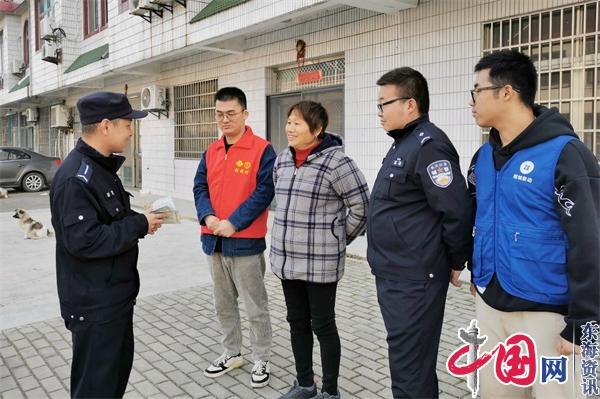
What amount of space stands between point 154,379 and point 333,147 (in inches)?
79.6

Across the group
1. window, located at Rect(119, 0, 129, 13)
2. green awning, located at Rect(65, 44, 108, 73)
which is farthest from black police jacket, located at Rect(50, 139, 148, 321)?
green awning, located at Rect(65, 44, 108, 73)

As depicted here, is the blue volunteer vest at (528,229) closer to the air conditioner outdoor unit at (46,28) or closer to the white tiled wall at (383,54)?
the white tiled wall at (383,54)

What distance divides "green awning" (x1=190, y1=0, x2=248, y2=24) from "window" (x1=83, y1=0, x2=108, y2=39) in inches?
300

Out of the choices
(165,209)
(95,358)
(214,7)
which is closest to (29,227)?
(214,7)

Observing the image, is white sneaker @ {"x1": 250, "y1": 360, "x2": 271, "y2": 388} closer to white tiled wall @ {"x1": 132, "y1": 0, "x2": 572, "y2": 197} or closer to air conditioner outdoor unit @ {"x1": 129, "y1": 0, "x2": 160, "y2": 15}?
white tiled wall @ {"x1": 132, "y1": 0, "x2": 572, "y2": 197}

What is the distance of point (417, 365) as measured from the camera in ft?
7.68

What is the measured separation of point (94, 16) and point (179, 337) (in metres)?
15.1

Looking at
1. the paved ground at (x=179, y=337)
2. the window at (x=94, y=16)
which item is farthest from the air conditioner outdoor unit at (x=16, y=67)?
the paved ground at (x=179, y=337)

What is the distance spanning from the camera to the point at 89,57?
49.1 feet

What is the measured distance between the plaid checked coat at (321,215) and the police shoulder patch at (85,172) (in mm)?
1112

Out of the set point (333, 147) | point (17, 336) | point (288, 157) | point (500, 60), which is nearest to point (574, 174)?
point (500, 60)

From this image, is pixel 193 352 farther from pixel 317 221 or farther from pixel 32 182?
pixel 32 182

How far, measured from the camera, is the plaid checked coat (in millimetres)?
2822

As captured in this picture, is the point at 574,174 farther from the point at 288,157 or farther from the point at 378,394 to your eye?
the point at 378,394
